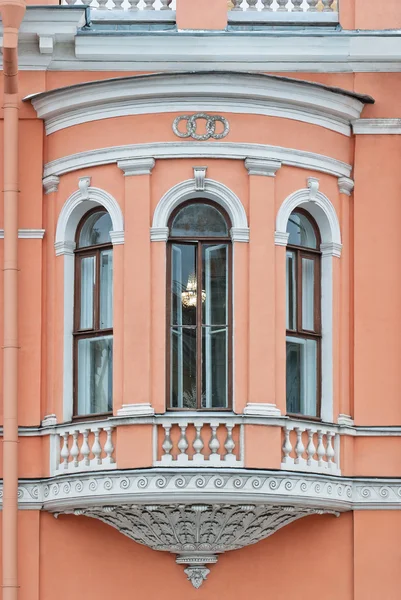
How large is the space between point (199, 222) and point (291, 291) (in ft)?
4.43

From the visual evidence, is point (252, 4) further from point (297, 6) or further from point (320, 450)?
point (320, 450)

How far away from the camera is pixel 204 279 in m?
24.7

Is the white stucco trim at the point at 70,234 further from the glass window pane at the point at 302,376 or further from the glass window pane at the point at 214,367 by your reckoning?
the glass window pane at the point at 302,376

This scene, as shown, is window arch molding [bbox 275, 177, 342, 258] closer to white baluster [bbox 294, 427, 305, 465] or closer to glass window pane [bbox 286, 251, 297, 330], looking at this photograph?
glass window pane [bbox 286, 251, 297, 330]

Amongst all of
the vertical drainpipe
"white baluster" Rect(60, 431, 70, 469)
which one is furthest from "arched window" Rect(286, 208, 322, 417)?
the vertical drainpipe

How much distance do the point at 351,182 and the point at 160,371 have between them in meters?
3.34

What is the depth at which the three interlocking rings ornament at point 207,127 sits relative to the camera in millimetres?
24594

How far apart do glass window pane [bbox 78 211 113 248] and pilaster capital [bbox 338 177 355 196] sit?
8.93 feet

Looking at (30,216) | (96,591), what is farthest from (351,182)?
(96,591)

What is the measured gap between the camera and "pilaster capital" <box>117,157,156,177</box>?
2458cm

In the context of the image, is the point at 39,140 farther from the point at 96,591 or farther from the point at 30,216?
the point at 96,591

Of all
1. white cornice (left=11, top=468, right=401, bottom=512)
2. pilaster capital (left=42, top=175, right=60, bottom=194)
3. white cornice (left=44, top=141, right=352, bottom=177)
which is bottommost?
white cornice (left=11, top=468, right=401, bottom=512)

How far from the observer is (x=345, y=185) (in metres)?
25.3

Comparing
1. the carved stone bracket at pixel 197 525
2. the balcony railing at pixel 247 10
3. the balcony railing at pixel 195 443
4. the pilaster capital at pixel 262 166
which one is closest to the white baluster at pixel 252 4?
the balcony railing at pixel 247 10
